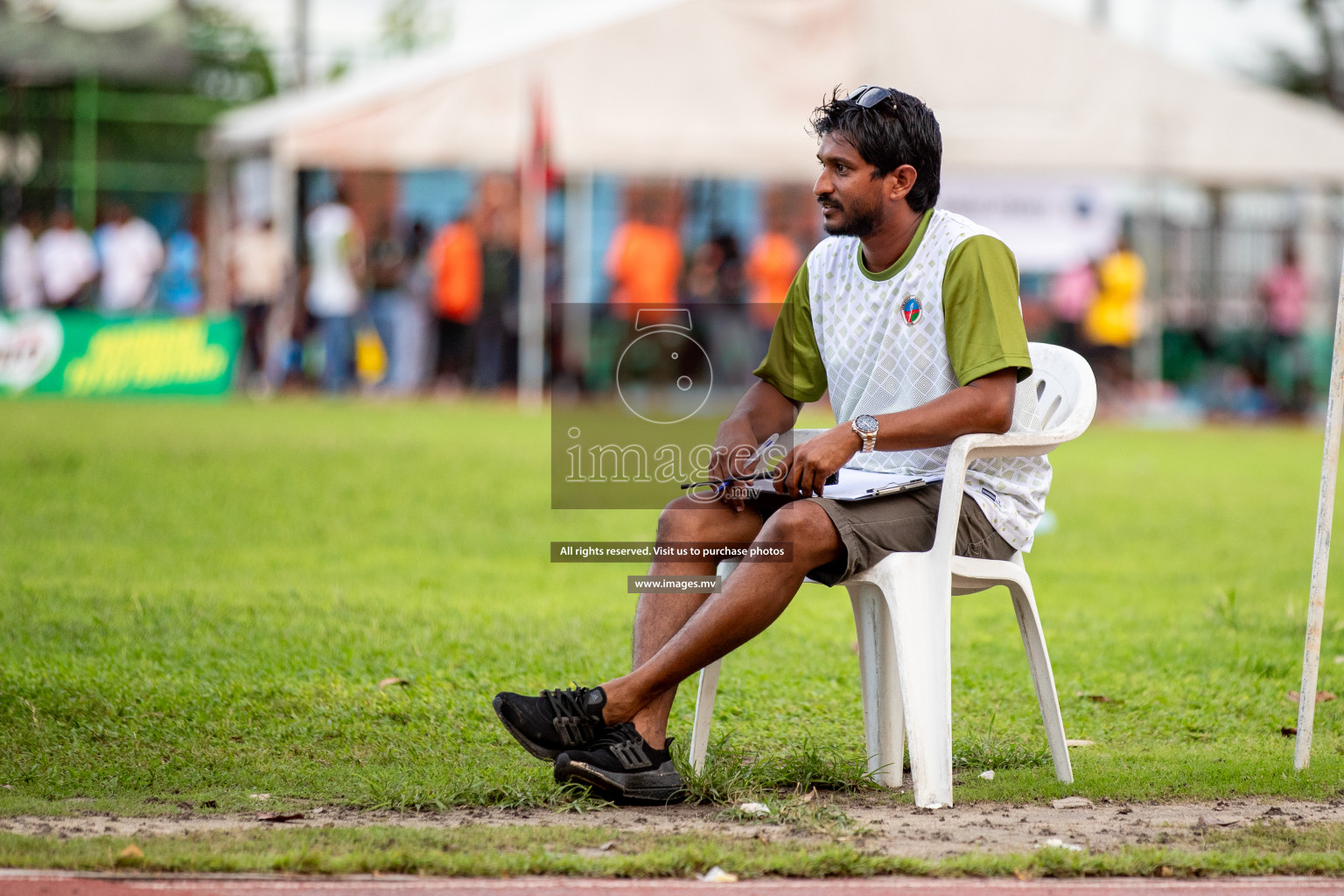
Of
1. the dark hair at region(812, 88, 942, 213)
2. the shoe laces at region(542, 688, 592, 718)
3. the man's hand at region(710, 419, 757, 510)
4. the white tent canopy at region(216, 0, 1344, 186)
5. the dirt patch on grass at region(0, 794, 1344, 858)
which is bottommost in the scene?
the dirt patch on grass at region(0, 794, 1344, 858)

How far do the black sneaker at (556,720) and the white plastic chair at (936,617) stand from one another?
0.38 metres

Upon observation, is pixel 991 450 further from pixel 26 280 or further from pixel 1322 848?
pixel 26 280

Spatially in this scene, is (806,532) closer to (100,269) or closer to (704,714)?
(704,714)

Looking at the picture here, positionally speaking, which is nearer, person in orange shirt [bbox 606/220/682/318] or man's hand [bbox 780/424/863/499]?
man's hand [bbox 780/424/863/499]

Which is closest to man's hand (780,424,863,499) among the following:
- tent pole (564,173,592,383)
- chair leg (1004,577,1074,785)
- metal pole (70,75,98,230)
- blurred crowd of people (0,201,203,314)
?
chair leg (1004,577,1074,785)

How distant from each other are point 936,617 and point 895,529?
0.24m

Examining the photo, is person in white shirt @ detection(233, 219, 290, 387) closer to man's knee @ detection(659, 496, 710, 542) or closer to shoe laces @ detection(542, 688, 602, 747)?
man's knee @ detection(659, 496, 710, 542)

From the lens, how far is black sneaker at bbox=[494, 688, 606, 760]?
416cm

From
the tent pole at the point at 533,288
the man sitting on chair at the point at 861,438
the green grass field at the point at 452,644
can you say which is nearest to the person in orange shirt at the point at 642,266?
the tent pole at the point at 533,288

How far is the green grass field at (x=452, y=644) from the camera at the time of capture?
14.9 ft

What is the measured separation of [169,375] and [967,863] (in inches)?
657

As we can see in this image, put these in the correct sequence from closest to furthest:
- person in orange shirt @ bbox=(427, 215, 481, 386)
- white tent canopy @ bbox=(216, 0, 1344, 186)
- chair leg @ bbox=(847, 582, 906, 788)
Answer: chair leg @ bbox=(847, 582, 906, 788), white tent canopy @ bbox=(216, 0, 1344, 186), person in orange shirt @ bbox=(427, 215, 481, 386)

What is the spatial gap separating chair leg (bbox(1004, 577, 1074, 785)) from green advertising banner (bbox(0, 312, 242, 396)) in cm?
1585

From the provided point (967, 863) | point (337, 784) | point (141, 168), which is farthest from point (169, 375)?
point (967, 863)
